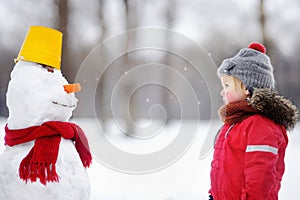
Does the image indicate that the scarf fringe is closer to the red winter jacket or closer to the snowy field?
the red winter jacket

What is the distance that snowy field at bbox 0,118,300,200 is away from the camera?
2.12 metres

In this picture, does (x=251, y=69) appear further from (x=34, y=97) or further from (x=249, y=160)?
(x=34, y=97)

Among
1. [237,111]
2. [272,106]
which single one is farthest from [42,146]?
[272,106]

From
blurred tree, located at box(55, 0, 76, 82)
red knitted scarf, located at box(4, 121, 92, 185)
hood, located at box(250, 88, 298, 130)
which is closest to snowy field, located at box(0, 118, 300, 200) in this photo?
blurred tree, located at box(55, 0, 76, 82)

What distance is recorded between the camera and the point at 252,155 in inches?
42.0

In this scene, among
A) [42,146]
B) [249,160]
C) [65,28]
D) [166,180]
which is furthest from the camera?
[65,28]

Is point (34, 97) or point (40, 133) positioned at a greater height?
point (34, 97)

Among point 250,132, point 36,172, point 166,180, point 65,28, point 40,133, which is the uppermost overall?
point 65,28

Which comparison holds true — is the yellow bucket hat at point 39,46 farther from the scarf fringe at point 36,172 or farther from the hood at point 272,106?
the hood at point 272,106

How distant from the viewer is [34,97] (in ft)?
3.95

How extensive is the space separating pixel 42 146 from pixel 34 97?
0.17m

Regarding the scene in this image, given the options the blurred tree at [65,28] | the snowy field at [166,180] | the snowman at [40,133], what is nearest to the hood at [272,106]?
the snowman at [40,133]

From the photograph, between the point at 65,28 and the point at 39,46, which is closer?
the point at 39,46

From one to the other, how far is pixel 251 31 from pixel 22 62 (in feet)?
8.97
